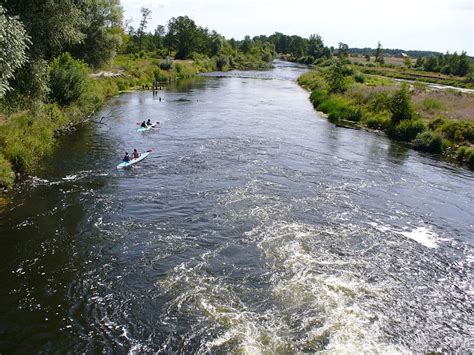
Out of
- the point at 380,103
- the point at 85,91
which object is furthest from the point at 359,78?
the point at 85,91

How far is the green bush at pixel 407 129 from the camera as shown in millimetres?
44125

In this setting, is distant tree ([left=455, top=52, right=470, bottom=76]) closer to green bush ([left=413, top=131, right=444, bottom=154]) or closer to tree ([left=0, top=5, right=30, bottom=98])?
green bush ([left=413, top=131, right=444, bottom=154])

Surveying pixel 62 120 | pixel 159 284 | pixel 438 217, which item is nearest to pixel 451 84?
pixel 438 217

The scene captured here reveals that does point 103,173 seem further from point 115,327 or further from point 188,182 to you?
point 115,327

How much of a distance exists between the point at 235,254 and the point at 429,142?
30.1m

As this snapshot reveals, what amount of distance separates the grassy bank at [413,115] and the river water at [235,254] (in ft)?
19.4

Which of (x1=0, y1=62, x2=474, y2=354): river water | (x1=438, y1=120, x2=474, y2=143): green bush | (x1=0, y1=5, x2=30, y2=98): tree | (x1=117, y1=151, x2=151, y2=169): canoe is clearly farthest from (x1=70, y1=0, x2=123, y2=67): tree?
(x1=438, y1=120, x2=474, y2=143): green bush

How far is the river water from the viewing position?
14.5 metres

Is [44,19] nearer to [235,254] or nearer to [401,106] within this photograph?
[235,254]

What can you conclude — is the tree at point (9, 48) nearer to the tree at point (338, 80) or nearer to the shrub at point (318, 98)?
the shrub at point (318, 98)

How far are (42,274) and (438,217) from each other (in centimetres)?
2260

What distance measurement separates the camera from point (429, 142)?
40938mm

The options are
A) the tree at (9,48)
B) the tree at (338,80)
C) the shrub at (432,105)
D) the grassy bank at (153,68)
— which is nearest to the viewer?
the tree at (9,48)

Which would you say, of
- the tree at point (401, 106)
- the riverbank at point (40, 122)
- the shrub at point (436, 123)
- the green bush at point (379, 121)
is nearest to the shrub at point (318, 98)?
the green bush at point (379, 121)
